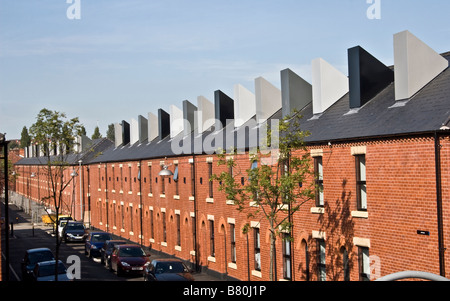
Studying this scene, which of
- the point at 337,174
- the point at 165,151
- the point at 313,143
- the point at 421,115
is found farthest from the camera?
the point at 165,151

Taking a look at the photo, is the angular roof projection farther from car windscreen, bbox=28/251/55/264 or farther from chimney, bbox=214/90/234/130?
car windscreen, bbox=28/251/55/264

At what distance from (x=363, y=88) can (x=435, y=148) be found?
6.83 m

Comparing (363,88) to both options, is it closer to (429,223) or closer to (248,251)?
(429,223)

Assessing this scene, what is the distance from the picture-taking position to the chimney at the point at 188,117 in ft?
138

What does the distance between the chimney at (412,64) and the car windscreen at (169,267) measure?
1161cm

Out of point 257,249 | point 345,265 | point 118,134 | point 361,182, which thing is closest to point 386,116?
point 361,182

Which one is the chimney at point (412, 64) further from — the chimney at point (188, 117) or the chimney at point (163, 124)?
the chimney at point (163, 124)

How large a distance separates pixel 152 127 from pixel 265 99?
20661 millimetres

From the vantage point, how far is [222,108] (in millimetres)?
36406

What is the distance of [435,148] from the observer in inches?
643

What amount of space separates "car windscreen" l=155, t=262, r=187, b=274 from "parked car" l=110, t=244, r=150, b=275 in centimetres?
573

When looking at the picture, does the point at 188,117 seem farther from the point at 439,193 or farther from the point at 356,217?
the point at 439,193

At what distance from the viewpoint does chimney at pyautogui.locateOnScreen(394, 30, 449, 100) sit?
20.2m

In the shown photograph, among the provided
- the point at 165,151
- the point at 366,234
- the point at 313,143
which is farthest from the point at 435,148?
the point at 165,151
